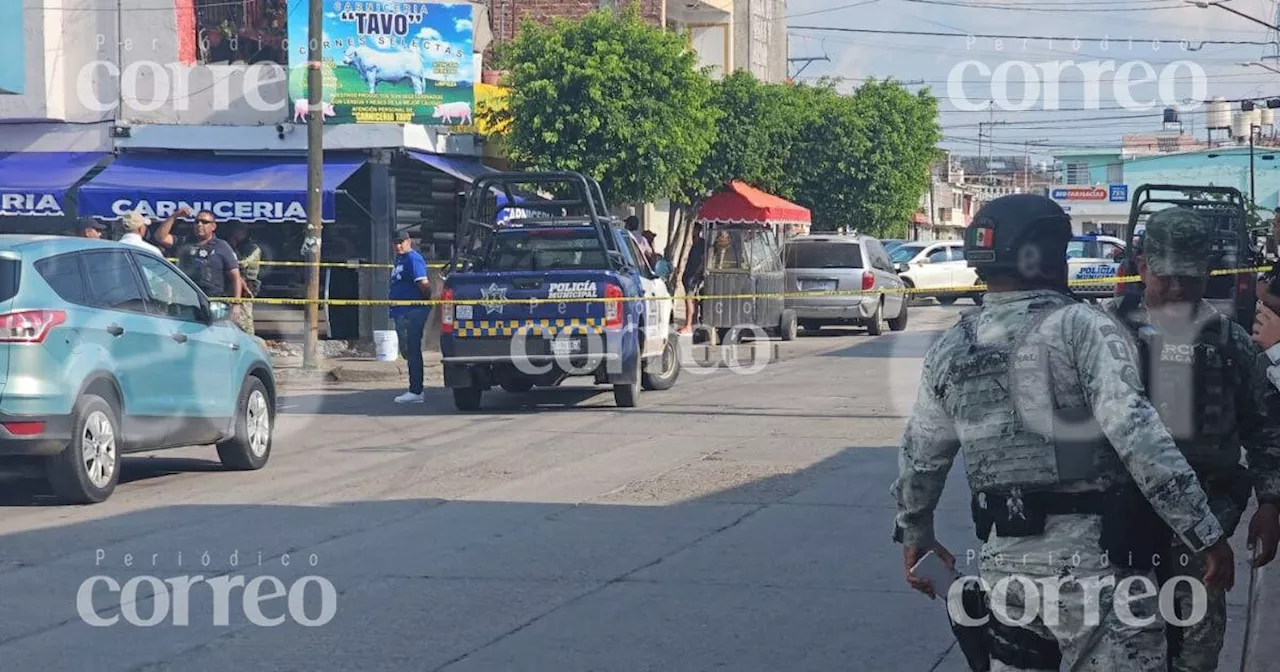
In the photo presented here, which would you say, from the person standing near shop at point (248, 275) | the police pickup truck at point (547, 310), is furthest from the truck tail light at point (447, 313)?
the person standing near shop at point (248, 275)

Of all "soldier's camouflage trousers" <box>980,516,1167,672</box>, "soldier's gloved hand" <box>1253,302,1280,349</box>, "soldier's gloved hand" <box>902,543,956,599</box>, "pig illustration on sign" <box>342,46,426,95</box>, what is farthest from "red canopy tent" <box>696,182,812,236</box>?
"soldier's camouflage trousers" <box>980,516,1167,672</box>

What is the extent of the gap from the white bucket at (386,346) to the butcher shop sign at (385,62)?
11.5 feet

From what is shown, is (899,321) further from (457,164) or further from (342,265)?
(342,265)

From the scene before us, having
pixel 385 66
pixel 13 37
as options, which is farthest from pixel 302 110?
pixel 13 37

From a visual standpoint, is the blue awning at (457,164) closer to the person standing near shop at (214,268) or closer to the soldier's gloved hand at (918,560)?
the person standing near shop at (214,268)

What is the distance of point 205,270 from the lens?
1788 cm

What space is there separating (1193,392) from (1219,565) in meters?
0.99

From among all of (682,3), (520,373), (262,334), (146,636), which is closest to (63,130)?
(262,334)

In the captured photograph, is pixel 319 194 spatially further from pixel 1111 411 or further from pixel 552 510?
pixel 1111 411

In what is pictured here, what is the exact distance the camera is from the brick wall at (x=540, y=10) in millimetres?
33281

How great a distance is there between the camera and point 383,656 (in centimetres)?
669

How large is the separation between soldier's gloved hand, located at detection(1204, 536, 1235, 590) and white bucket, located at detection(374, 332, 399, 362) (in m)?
19.0

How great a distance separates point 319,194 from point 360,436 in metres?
7.42

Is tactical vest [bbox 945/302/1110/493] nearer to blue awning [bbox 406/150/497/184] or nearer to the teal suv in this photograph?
the teal suv
